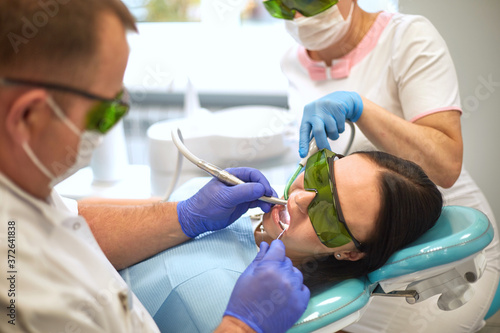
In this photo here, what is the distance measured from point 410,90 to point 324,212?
61 centimetres

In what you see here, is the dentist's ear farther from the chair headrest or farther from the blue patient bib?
the chair headrest

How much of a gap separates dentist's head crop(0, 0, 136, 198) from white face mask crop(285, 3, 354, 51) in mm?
1002

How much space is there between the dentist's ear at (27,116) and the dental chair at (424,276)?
2.41 ft

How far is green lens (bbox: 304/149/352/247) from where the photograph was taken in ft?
4.01

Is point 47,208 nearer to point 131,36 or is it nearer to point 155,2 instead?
point 131,36

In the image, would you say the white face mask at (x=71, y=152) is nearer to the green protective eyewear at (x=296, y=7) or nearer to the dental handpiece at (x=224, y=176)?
the dental handpiece at (x=224, y=176)

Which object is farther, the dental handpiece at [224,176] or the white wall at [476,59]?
the white wall at [476,59]

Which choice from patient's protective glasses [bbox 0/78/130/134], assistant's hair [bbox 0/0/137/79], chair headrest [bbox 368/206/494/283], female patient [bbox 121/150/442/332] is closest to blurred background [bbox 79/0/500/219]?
female patient [bbox 121/150/442/332]

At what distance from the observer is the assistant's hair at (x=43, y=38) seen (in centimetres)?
67

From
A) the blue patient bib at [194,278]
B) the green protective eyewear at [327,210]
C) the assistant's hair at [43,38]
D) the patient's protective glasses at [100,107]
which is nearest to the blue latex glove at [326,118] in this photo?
the green protective eyewear at [327,210]

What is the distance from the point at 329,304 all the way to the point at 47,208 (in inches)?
27.3

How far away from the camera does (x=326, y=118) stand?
4.54ft

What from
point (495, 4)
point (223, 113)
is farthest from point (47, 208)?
point (495, 4)

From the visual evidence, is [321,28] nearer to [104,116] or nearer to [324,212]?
[324,212]
